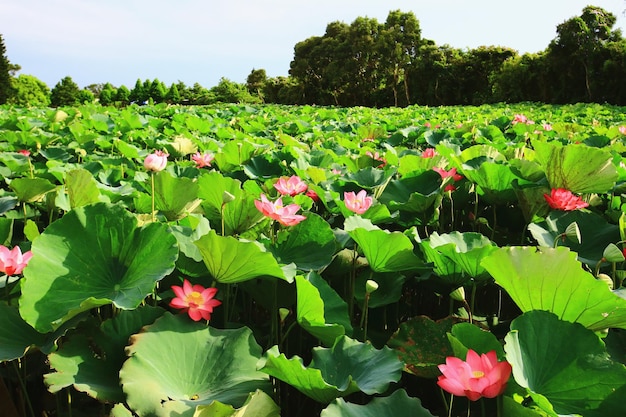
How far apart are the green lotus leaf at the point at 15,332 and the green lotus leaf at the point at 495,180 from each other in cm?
94

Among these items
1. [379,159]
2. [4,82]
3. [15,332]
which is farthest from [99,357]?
[4,82]

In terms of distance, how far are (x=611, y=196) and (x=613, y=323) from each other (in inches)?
30.2

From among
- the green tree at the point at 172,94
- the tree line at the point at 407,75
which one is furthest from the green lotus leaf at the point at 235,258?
the green tree at the point at 172,94

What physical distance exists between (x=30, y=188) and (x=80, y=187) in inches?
10.1

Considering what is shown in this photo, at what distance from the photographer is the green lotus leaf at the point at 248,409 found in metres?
0.48

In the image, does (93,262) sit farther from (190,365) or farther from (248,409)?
(248,409)

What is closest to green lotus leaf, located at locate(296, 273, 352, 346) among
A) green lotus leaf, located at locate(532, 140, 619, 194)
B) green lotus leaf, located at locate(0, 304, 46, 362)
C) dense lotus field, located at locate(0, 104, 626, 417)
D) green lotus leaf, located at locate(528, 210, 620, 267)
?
dense lotus field, located at locate(0, 104, 626, 417)

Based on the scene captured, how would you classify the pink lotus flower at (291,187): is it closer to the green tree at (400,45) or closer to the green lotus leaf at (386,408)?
the green lotus leaf at (386,408)

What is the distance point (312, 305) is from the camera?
0.64m

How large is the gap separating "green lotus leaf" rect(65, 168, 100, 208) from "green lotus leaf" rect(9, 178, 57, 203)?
0.55ft

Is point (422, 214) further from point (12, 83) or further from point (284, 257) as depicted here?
point (12, 83)

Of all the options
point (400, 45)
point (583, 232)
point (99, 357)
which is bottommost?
point (99, 357)

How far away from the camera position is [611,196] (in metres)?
1.25

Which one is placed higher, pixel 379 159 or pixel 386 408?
pixel 379 159
